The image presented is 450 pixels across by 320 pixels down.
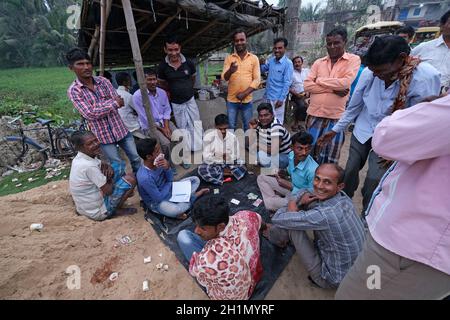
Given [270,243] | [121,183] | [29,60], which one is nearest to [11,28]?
[29,60]

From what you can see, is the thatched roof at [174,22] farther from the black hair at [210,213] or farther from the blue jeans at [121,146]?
the black hair at [210,213]

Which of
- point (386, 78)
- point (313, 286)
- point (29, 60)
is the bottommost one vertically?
point (313, 286)

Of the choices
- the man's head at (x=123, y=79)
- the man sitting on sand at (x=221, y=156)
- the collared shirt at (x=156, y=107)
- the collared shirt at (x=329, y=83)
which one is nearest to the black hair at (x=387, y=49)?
the collared shirt at (x=329, y=83)

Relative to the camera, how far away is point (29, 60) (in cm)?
2523

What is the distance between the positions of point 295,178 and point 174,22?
396 centimetres

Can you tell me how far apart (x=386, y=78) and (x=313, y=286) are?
1976 millimetres

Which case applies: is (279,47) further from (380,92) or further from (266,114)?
(380,92)

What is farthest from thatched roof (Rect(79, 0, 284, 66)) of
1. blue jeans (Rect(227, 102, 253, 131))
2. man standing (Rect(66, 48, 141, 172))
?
blue jeans (Rect(227, 102, 253, 131))

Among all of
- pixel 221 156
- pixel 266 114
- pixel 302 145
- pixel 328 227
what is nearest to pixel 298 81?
pixel 266 114

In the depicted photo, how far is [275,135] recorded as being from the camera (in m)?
3.70

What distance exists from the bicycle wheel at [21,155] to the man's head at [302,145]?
543 centimetres

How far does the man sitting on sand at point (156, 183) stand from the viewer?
2.76 m

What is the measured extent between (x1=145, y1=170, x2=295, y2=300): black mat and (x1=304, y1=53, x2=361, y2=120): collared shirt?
1537 millimetres
